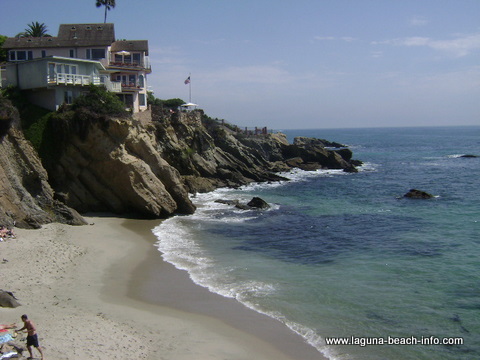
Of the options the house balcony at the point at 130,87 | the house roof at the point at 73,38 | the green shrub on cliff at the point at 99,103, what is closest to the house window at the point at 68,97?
the green shrub on cliff at the point at 99,103

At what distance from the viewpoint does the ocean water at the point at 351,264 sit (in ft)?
53.1

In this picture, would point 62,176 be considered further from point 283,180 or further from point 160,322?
point 283,180

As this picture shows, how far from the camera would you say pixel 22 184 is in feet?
90.5

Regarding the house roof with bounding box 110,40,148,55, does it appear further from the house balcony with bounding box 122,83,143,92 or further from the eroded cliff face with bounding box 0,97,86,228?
the eroded cliff face with bounding box 0,97,86,228

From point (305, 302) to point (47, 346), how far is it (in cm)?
959

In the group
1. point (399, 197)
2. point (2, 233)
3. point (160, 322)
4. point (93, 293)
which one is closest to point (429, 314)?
point (160, 322)

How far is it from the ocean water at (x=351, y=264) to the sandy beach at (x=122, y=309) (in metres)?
1.10

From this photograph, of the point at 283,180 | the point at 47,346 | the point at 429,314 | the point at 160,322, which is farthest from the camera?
the point at 283,180

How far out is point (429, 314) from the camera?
17.4m

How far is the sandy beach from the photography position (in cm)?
1408

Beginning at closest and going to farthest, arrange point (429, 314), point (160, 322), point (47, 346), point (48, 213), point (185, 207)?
1. point (47, 346)
2. point (160, 322)
3. point (429, 314)
4. point (48, 213)
5. point (185, 207)

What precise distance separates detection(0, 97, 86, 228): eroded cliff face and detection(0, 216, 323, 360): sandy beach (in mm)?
1740

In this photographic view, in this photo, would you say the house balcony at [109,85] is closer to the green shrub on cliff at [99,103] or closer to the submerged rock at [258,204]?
the green shrub on cliff at [99,103]

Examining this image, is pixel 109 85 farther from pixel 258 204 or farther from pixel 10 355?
pixel 10 355
